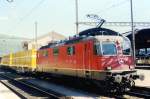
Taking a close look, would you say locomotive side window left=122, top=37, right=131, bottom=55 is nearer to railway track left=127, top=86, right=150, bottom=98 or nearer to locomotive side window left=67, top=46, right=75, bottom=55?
railway track left=127, top=86, right=150, bottom=98

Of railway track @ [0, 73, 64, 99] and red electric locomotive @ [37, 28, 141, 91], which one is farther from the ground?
red electric locomotive @ [37, 28, 141, 91]

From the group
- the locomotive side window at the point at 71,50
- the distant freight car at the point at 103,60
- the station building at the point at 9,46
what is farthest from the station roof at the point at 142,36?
the station building at the point at 9,46

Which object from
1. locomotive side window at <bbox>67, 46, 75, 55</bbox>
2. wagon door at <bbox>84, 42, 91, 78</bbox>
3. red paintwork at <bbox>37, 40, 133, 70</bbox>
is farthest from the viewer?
locomotive side window at <bbox>67, 46, 75, 55</bbox>

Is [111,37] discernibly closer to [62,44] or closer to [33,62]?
[62,44]

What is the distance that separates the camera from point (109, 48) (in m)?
19.2

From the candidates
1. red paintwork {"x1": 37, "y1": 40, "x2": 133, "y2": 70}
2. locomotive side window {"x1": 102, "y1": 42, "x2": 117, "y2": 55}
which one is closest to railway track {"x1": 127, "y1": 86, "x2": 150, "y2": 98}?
red paintwork {"x1": 37, "y1": 40, "x2": 133, "y2": 70}

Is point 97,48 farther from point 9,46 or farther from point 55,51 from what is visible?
point 9,46

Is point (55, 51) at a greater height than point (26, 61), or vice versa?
point (55, 51)

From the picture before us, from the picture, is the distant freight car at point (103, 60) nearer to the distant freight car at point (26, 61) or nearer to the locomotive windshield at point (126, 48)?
the locomotive windshield at point (126, 48)

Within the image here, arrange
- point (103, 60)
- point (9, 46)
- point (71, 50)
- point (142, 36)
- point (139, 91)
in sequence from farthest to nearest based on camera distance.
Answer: point (9, 46) < point (142, 36) < point (71, 50) < point (139, 91) < point (103, 60)

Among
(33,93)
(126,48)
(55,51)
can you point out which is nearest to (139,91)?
(126,48)

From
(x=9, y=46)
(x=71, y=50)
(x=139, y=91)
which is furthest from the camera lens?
(x=9, y=46)

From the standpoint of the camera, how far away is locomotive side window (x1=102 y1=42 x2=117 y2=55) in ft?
62.4

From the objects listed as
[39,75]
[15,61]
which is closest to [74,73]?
[39,75]
